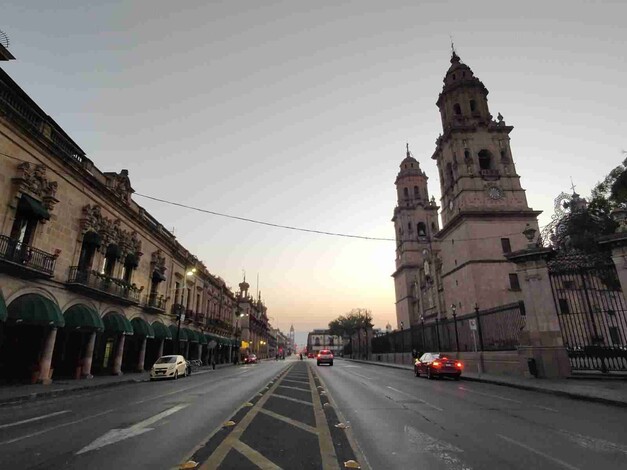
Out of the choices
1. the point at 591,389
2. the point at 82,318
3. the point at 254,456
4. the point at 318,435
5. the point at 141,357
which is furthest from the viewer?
the point at 141,357

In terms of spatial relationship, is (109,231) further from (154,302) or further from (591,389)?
(591,389)

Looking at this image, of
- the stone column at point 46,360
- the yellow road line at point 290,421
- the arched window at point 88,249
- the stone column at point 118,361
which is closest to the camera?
the yellow road line at point 290,421

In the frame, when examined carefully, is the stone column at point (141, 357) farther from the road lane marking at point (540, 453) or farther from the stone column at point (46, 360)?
the road lane marking at point (540, 453)

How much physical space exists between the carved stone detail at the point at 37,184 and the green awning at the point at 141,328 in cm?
1193

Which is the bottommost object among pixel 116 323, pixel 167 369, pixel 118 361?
pixel 167 369

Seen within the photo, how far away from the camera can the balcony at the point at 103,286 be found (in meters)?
20.7

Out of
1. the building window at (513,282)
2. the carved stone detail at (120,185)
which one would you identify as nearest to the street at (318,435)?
the carved stone detail at (120,185)

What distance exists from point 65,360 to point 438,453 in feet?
83.7

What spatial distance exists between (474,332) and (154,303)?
25.4 meters

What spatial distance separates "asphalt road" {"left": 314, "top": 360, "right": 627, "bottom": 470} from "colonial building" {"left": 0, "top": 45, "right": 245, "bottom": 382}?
1575cm

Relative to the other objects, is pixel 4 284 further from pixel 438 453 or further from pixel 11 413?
pixel 438 453

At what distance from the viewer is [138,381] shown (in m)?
21.8

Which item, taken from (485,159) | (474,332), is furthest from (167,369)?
(485,159)

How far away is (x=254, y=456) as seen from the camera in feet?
16.7
